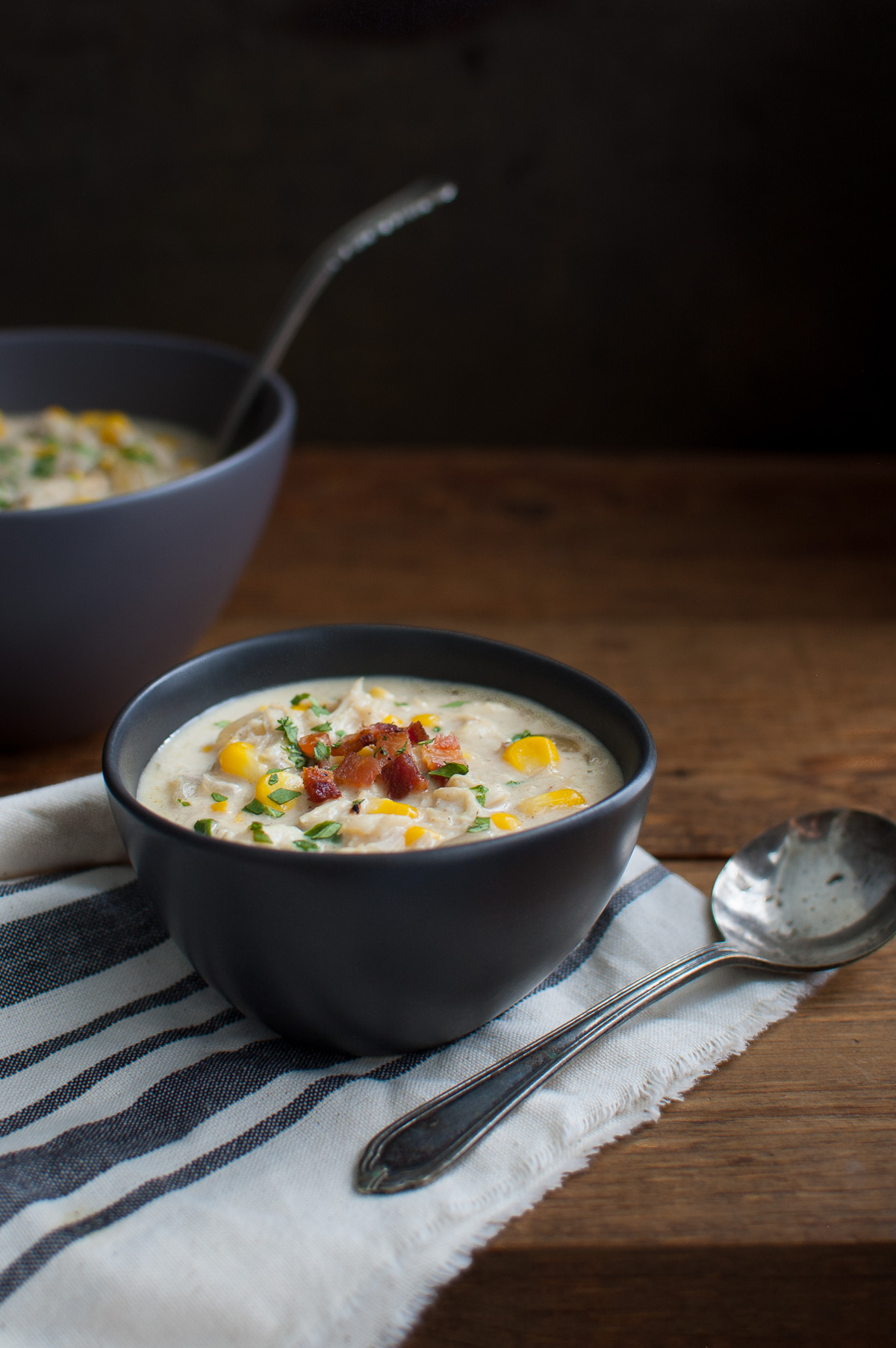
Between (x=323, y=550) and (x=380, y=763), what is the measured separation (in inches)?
59.5

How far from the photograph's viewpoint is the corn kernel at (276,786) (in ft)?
5.02

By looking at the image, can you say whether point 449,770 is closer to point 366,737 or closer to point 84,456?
point 366,737

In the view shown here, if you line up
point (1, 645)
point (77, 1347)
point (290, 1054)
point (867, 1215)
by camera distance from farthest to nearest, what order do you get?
point (1, 645)
point (290, 1054)
point (867, 1215)
point (77, 1347)

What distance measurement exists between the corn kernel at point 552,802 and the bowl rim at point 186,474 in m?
0.86

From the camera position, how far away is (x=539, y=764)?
5.42 feet

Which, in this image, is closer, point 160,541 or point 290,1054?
point 290,1054

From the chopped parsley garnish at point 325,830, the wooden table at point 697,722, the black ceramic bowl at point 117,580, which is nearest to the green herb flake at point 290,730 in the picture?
the chopped parsley garnish at point 325,830

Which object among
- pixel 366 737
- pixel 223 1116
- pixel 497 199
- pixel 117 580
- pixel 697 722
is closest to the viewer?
pixel 223 1116

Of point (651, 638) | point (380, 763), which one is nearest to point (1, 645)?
point (380, 763)

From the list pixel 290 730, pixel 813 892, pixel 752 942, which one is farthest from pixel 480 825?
pixel 813 892

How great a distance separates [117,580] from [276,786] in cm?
67

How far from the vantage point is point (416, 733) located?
1671mm

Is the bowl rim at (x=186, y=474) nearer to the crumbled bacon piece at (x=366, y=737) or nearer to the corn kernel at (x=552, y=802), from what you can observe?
the crumbled bacon piece at (x=366, y=737)

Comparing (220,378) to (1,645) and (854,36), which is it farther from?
(854,36)
